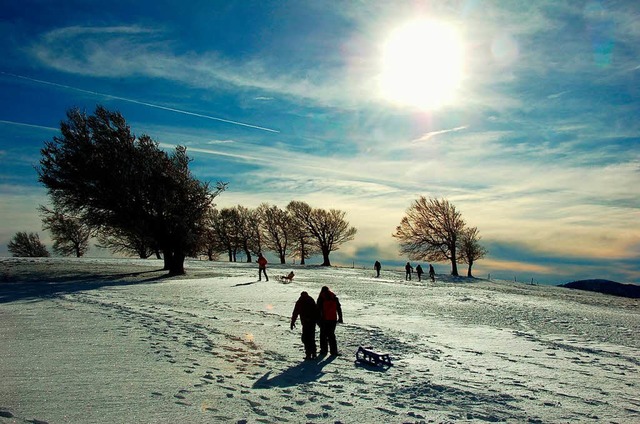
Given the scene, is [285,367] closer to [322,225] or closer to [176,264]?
[176,264]

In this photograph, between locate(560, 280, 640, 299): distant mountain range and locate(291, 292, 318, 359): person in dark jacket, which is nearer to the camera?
locate(291, 292, 318, 359): person in dark jacket

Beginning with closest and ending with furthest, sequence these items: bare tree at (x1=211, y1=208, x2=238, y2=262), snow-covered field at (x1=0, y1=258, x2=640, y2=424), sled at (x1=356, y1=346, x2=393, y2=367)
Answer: snow-covered field at (x1=0, y1=258, x2=640, y2=424)
sled at (x1=356, y1=346, x2=393, y2=367)
bare tree at (x1=211, y1=208, x2=238, y2=262)

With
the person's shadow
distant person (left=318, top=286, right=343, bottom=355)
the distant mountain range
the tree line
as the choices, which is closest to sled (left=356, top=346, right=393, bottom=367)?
the person's shadow

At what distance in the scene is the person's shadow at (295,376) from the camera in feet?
29.9

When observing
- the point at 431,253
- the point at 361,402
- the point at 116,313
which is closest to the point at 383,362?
the point at 361,402

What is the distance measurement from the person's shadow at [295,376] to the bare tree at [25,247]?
279 ft

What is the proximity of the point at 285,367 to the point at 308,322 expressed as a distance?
1.66 m

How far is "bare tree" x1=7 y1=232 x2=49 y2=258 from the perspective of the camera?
8025 cm

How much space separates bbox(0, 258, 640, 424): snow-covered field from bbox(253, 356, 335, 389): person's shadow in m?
0.05

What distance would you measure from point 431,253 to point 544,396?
182ft

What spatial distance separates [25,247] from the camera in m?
80.4

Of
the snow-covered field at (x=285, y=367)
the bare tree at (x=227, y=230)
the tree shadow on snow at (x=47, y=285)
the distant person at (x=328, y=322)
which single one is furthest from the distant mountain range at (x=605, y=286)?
the distant person at (x=328, y=322)

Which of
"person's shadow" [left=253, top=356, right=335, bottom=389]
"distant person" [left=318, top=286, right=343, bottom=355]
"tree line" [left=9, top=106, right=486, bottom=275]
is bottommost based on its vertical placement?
"person's shadow" [left=253, top=356, right=335, bottom=389]

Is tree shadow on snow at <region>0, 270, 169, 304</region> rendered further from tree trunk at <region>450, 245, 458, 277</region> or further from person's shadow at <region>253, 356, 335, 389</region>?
tree trunk at <region>450, 245, 458, 277</region>
